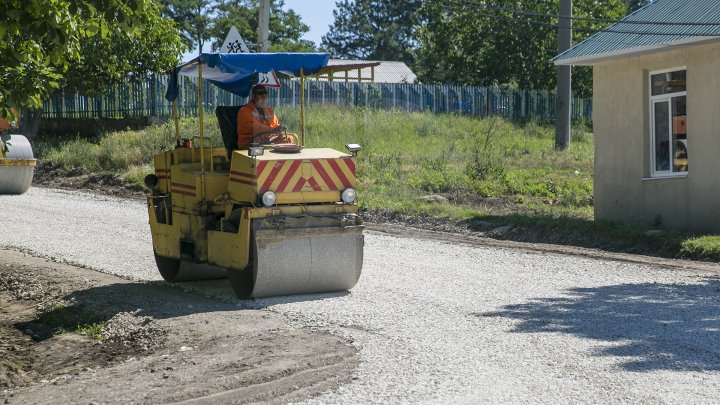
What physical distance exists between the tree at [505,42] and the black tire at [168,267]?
3428 cm

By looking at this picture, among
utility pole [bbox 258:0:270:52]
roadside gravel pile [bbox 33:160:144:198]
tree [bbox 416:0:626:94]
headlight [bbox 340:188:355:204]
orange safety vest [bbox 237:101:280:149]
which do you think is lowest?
roadside gravel pile [bbox 33:160:144:198]

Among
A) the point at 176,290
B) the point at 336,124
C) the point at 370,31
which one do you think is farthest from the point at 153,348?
the point at 370,31

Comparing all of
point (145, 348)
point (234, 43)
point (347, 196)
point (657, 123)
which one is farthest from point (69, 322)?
point (657, 123)

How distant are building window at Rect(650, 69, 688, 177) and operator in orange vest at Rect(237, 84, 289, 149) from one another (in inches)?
385

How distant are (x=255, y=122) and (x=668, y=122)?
33.4 ft

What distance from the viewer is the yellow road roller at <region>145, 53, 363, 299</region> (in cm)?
1120

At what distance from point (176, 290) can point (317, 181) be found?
236 cm

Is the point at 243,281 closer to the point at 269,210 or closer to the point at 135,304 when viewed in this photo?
the point at 269,210

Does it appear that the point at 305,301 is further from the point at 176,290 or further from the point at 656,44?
the point at 656,44

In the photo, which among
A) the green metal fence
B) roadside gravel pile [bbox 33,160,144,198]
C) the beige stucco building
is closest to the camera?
the beige stucco building

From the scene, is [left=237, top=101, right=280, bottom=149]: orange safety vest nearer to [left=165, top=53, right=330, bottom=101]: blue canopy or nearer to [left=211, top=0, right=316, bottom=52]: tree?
[left=165, top=53, right=330, bottom=101]: blue canopy

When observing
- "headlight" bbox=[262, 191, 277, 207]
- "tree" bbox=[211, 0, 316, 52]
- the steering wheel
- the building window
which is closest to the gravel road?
"headlight" bbox=[262, 191, 277, 207]

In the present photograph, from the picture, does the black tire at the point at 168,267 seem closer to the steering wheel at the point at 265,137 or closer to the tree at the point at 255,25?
the steering wheel at the point at 265,137

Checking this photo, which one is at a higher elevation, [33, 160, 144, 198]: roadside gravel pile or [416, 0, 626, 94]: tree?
[416, 0, 626, 94]: tree
